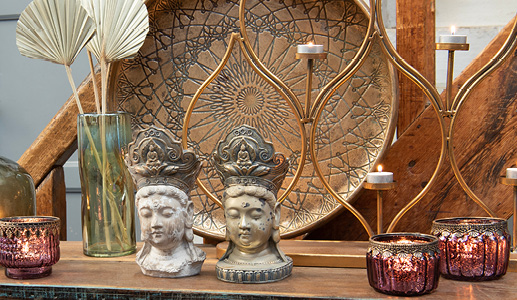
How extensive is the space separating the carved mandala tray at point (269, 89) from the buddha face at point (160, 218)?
199 millimetres

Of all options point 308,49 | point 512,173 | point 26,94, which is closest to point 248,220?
point 308,49

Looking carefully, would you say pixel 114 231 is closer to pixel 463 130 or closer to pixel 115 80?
pixel 115 80

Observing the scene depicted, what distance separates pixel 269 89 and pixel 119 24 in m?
0.27

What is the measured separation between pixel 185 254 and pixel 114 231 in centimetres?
17

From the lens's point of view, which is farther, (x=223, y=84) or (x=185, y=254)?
(x=223, y=84)

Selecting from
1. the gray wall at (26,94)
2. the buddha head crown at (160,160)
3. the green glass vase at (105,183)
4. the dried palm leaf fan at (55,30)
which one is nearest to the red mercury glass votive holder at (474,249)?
the buddha head crown at (160,160)

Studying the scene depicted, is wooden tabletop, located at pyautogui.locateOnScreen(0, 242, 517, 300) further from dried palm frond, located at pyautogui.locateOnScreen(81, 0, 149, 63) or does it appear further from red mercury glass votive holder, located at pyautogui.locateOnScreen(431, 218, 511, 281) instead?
dried palm frond, located at pyautogui.locateOnScreen(81, 0, 149, 63)

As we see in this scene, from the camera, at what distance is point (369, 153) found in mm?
1009

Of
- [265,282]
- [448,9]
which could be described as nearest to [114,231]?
[265,282]

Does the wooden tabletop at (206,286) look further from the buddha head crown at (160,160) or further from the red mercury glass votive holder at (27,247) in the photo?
the buddha head crown at (160,160)

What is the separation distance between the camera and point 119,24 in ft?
3.18

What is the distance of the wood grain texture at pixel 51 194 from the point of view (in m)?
1.14

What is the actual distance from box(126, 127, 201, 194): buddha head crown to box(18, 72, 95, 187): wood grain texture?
303 mm

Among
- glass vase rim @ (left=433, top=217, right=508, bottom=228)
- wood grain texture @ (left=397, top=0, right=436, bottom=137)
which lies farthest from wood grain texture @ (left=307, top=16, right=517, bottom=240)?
glass vase rim @ (left=433, top=217, right=508, bottom=228)
